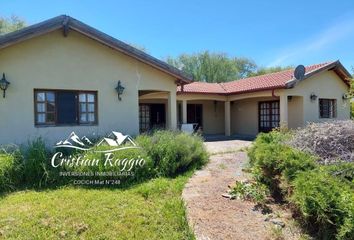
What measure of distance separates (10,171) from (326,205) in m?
7.42

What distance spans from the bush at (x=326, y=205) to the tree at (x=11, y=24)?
32.4 metres

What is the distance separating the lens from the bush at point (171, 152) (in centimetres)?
888

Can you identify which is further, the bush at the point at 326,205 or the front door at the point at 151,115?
the front door at the point at 151,115

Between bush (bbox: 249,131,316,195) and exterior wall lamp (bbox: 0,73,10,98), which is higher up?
exterior wall lamp (bbox: 0,73,10,98)

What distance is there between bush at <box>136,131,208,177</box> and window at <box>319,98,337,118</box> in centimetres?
1378

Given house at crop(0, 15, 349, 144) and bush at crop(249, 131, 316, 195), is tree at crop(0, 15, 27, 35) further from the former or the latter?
bush at crop(249, 131, 316, 195)

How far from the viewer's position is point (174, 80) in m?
13.4

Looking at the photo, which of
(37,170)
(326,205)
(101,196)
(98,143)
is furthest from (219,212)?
(98,143)

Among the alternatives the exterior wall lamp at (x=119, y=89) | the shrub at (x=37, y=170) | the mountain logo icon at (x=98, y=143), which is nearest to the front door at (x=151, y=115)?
the exterior wall lamp at (x=119, y=89)

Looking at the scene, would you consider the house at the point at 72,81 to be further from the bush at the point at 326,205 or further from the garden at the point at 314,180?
the bush at the point at 326,205

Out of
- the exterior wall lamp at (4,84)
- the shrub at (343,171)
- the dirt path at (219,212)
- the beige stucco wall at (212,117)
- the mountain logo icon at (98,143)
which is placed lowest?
the dirt path at (219,212)

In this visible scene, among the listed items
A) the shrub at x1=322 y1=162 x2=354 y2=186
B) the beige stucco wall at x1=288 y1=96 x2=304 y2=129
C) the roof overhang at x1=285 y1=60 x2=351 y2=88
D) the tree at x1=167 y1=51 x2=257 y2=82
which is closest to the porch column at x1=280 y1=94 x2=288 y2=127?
the roof overhang at x1=285 y1=60 x2=351 y2=88

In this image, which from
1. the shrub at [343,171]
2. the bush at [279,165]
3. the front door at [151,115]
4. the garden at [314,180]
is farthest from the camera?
the front door at [151,115]

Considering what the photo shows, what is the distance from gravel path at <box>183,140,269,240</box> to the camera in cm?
496
